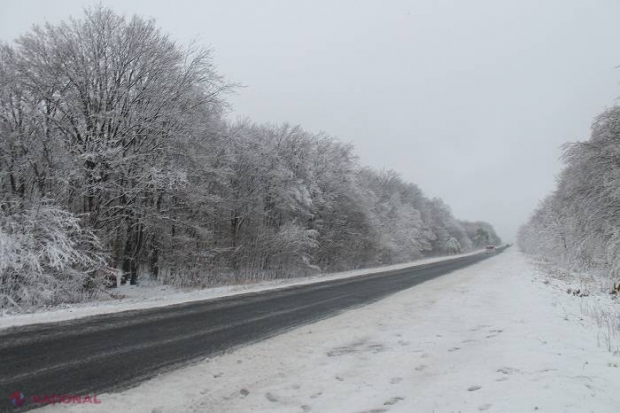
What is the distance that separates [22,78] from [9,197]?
4494mm

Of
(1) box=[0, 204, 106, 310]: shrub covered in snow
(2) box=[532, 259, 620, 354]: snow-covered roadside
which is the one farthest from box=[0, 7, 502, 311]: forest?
(2) box=[532, 259, 620, 354]: snow-covered roadside

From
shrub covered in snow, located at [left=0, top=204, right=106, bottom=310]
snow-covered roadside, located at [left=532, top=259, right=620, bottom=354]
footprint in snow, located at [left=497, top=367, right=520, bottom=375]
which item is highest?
shrub covered in snow, located at [left=0, top=204, right=106, bottom=310]

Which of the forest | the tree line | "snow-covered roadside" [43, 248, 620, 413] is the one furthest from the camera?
the tree line

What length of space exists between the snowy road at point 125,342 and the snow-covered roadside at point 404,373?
0.53 meters

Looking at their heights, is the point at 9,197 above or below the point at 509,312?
above

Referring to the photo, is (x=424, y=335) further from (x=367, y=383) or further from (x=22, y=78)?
(x=22, y=78)

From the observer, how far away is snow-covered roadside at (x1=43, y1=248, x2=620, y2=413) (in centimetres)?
445

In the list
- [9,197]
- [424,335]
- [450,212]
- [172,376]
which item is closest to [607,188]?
[424,335]

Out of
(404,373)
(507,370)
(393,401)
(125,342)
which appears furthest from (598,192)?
(125,342)

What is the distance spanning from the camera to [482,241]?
552ft

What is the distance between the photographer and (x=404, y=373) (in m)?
5.84

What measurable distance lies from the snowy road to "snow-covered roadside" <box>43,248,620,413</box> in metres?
0.53

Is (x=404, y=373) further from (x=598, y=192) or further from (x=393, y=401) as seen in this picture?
(x=598, y=192)

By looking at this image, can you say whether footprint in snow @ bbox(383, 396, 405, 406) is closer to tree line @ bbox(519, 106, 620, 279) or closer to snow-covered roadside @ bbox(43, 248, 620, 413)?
snow-covered roadside @ bbox(43, 248, 620, 413)
